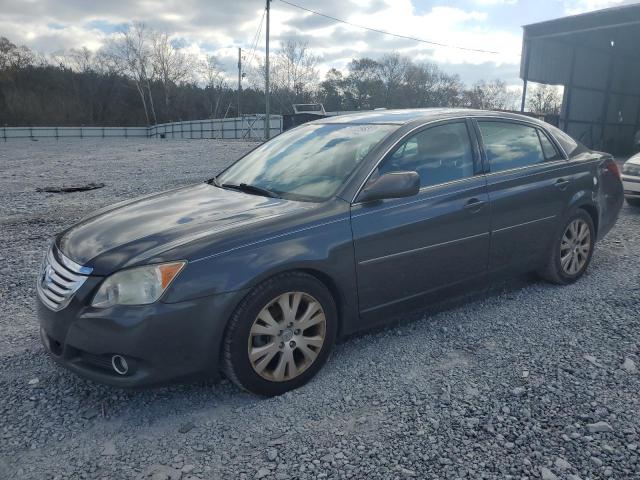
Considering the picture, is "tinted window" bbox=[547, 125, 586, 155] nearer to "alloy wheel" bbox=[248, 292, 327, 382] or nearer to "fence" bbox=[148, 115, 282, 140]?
"alloy wheel" bbox=[248, 292, 327, 382]

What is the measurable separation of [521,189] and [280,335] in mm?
2365

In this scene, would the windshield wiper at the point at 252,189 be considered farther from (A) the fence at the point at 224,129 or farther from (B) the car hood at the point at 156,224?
(A) the fence at the point at 224,129

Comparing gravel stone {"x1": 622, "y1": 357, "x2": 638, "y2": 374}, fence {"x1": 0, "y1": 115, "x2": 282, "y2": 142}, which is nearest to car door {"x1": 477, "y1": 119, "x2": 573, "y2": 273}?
gravel stone {"x1": 622, "y1": 357, "x2": 638, "y2": 374}

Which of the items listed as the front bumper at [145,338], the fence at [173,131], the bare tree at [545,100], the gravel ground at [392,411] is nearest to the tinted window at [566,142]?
the gravel ground at [392,411]

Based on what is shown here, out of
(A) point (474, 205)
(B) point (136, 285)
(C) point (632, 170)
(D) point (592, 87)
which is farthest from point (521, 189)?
(D) point (592, 87)

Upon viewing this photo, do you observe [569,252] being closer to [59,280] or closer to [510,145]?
[510,145]

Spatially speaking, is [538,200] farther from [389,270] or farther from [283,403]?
[283,403]

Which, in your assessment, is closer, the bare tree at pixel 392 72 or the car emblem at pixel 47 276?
the car emblem at pixel 47 276

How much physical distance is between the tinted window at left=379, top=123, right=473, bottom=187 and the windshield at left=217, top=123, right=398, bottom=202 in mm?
181

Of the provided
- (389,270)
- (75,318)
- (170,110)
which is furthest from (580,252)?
(170,110)

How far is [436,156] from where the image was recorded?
3.77 metres

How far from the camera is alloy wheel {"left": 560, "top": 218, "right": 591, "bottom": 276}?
182 inches

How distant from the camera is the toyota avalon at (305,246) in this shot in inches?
104

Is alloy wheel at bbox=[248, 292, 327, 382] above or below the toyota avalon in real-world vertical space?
below
